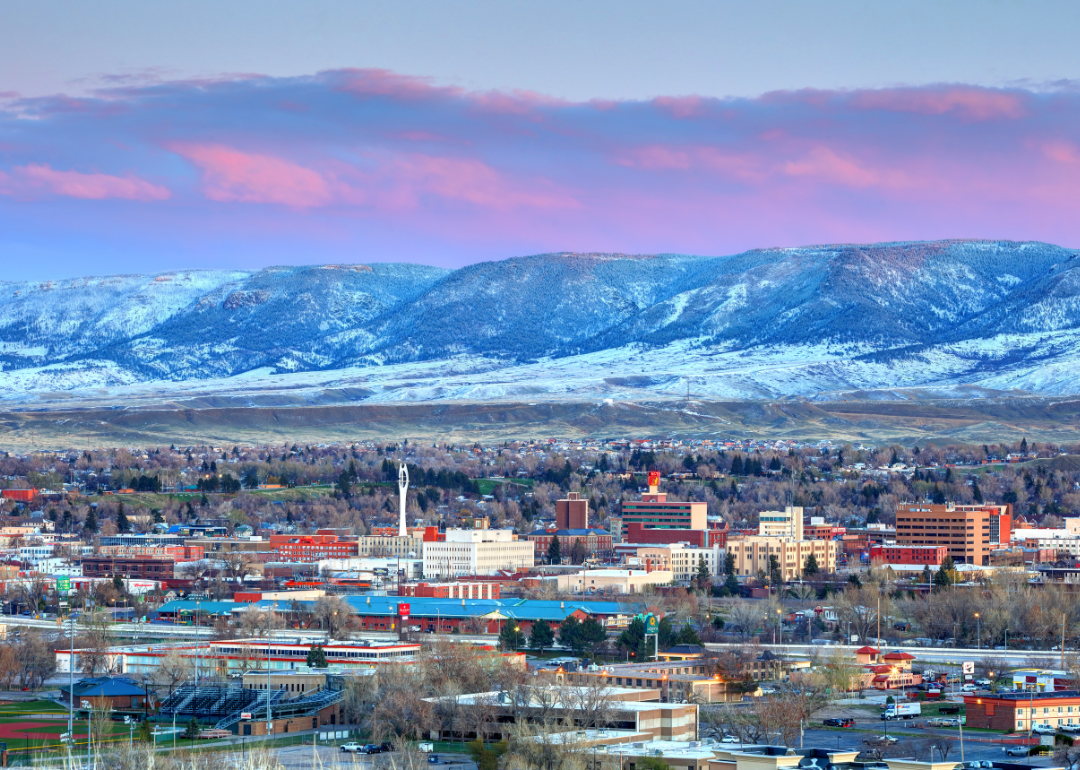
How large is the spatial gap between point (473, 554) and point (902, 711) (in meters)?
63.3

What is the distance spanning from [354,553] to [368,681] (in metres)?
66.6

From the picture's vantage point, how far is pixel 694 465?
7594 inches

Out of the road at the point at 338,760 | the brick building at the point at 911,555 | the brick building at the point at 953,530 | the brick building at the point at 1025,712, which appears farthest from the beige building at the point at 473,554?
the road at the point at 338,760

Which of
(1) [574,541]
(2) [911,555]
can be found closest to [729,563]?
(2) [911,555]

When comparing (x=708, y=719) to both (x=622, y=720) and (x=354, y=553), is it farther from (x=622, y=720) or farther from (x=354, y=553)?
(x=354, y=553)

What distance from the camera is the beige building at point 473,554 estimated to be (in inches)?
5276

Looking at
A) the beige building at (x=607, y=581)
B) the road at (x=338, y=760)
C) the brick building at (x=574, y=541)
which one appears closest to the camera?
the road at (x=338, y=760)

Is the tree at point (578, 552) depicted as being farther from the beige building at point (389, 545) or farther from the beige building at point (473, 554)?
the beige building at point (389, 545)

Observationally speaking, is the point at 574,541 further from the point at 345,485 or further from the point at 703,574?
the point at 345,485

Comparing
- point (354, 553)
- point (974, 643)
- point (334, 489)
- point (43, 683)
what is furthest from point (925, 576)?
point (334, 489)

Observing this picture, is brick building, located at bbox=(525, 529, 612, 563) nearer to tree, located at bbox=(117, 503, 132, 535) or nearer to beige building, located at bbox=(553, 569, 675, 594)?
beige building, located at bbox=(553, 569, 675, 594)

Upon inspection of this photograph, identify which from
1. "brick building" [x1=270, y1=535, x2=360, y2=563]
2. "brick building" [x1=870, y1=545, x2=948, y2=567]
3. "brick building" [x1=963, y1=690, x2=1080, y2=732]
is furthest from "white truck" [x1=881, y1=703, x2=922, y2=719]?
"brick building" [x1=270, y1=535, x2=360, y2=563]

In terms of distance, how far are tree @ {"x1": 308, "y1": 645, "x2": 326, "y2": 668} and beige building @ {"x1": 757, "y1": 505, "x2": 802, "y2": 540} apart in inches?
2144

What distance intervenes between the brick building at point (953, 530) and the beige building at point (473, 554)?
22203 mm
